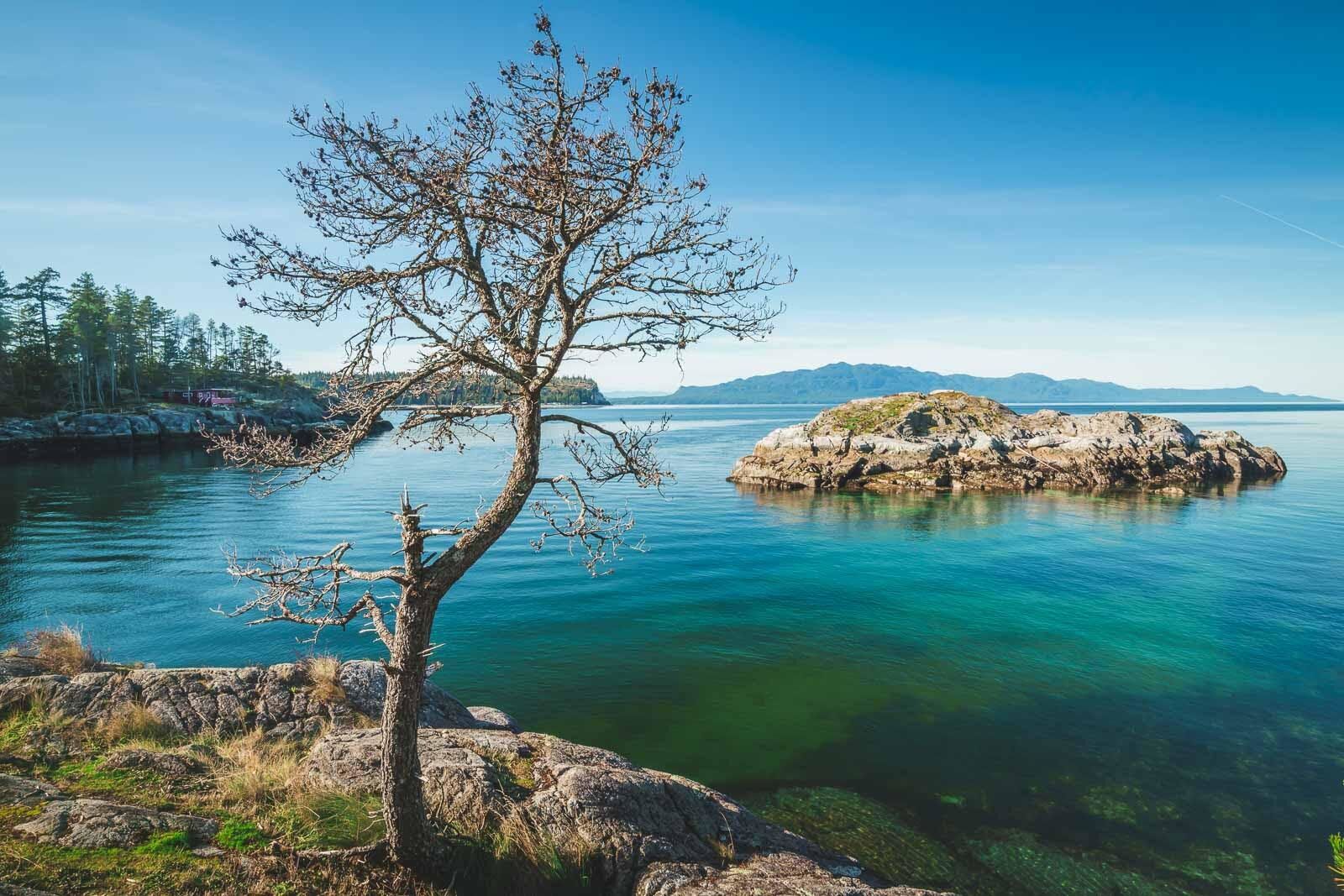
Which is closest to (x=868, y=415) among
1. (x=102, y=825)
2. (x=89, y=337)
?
(x=102, y=825)

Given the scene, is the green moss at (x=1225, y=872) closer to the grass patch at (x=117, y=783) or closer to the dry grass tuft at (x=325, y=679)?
the dry grass tuft at (x=325, y=679)

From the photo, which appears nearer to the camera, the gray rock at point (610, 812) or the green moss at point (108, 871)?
the green moss at point (108, 871)

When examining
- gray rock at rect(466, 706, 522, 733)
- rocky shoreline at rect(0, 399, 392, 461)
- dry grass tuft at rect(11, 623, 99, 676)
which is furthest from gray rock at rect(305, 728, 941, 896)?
rocky shoreline at rect(0, 399, 392, 461)

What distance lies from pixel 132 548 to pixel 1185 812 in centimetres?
4839

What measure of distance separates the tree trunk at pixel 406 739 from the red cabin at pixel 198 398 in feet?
435

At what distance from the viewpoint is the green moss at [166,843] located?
7.39 m

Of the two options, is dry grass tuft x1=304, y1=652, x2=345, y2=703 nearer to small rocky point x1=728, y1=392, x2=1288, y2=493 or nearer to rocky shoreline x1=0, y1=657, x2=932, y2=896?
rocky shoreline x1=0, y1=657, x2=932, y2=896

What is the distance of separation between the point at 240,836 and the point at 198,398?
139 metres

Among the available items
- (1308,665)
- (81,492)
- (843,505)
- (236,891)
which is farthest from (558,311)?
(81,492)

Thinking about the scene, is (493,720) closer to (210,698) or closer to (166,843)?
(210,698)

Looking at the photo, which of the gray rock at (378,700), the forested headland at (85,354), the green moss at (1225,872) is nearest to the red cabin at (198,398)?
the forested headland at (85,354)

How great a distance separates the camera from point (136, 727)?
11039mm

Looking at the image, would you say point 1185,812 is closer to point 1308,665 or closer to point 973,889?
point 973,889

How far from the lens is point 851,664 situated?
21453 millimetres
